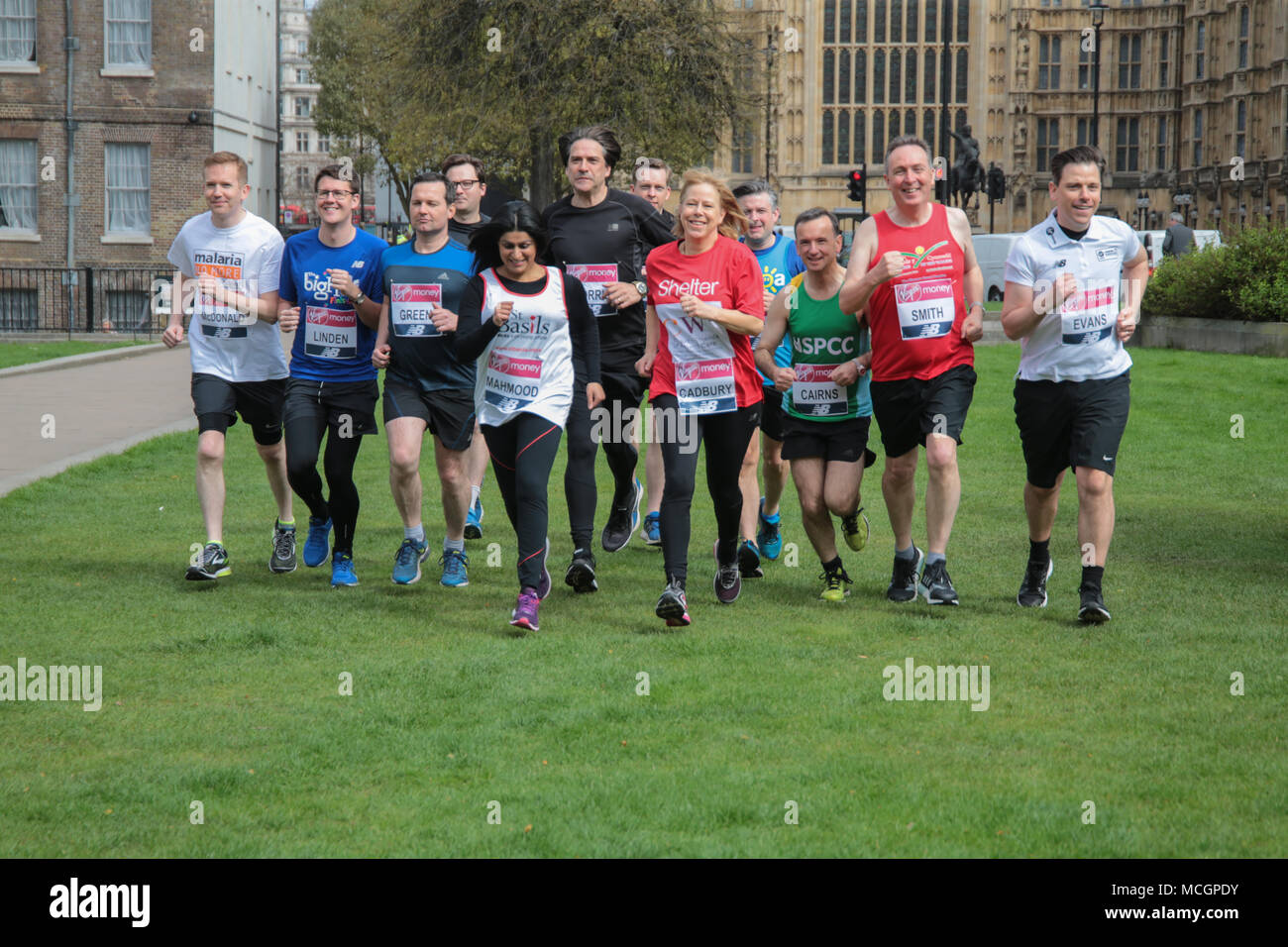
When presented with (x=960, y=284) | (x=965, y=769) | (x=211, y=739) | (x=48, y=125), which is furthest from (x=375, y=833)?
(x=48, y=125)

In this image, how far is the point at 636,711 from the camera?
591 cm

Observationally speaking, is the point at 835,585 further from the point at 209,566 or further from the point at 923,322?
the point at 209,566

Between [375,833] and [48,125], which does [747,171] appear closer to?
[48,125]

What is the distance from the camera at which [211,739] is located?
558 centimetres

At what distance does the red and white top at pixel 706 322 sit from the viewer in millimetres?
7684

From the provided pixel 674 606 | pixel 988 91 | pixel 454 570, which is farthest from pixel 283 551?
pixel 988 91

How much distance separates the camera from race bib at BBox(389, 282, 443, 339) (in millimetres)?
8273

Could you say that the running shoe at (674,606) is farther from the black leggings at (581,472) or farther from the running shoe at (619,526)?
the running shoe at (619,526)

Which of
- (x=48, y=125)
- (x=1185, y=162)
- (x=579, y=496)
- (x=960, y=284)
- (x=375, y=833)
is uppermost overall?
(x=1185, y=162)

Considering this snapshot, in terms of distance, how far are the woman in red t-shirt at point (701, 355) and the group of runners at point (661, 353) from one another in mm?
12

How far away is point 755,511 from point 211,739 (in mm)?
4193

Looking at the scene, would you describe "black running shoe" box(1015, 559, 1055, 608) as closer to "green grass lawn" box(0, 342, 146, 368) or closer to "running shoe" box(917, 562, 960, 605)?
"running shoe" box(917, 562, 960, 605)

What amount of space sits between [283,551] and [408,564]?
31.4 inches
